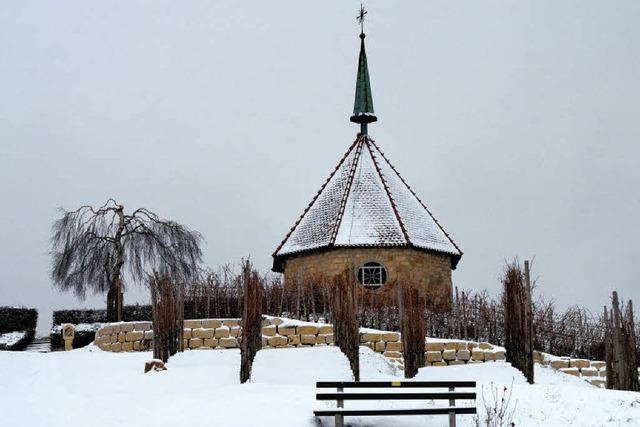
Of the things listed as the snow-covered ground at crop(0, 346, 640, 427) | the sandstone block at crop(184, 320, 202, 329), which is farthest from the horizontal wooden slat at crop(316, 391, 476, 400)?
the sandstone block at crop(184, 320, 202, 329)

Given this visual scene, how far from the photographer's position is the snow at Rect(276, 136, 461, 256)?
90.5 feet

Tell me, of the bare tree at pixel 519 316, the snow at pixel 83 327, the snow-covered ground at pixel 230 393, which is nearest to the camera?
the snow-covered ground at pixel 230 393

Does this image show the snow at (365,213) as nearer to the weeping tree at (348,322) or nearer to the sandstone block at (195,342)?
the sandstone block at (195,342)

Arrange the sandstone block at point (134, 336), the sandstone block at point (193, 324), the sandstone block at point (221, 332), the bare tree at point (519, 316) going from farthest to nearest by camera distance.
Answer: the sandstone block at point (134, 336) < the sandstone block at point (193, 324) < the sandstone block at point (221, 332) < the bare tree at point (519, 316)

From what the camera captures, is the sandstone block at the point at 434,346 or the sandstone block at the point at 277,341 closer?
the sandstone block at the point at 434,346

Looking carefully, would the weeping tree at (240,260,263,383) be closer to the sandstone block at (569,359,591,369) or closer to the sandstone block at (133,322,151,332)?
the sandstone block at (133,322,151,332)

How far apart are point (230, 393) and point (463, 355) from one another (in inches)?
372

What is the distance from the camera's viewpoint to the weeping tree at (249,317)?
15148mm

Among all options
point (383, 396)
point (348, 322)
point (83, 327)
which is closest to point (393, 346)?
point (348, 322)

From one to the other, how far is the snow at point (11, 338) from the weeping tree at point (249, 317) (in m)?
14.6

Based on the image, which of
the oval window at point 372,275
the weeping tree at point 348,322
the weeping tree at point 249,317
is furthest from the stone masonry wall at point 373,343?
the oval window at point 372,275

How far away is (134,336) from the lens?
77.8 ft

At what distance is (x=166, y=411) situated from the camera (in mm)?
12359

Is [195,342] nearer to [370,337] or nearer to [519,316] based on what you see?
[370,337]
